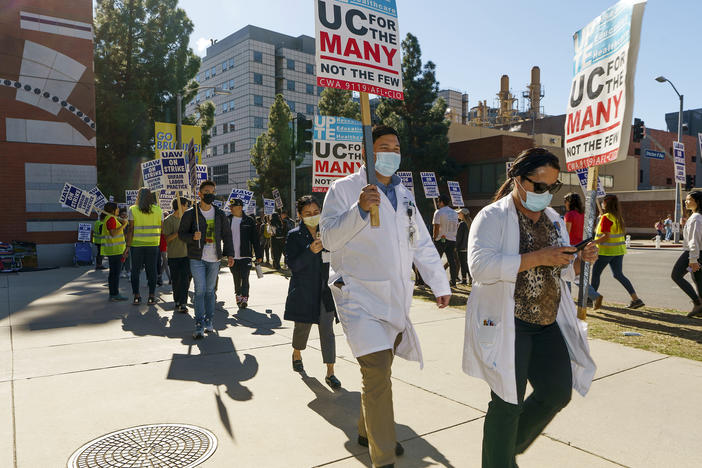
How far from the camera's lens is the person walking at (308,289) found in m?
4.87

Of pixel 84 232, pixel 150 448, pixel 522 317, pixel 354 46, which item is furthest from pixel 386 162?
pixel 84 232

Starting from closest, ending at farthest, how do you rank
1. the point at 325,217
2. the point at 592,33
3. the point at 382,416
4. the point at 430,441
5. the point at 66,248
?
the point at 382,416 → the point at 325,217 → the point at 430,441 → the point at 592,33 → the point at 66,248

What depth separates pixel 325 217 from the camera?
3.22m

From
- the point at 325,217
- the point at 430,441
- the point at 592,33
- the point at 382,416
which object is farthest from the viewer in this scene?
the point at 592,33

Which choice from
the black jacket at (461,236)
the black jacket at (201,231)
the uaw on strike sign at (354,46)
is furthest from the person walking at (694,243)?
the black jacket at (201,231)

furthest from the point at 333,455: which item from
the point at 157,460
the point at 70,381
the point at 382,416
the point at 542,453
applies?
the point at 70,381

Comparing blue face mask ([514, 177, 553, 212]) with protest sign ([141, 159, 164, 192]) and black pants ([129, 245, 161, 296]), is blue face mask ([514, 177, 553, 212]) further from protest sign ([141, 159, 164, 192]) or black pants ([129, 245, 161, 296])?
protest sign ([141, 159, 164, 192])

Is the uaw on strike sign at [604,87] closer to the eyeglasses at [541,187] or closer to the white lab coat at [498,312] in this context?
the eyeglasses at [541,187]

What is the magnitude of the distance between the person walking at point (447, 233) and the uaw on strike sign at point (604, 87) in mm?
6841

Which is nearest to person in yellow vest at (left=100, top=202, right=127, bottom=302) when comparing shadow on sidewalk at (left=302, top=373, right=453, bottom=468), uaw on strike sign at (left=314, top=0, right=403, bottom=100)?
shadow on sidewalk at (left=302, top=373, right=453, bottom=468)

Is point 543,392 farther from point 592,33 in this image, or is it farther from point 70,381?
point 70,381

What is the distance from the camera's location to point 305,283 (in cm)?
501

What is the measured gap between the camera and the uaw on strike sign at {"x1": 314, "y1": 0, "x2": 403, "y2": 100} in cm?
378

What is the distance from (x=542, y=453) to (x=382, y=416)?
1.23 meters
